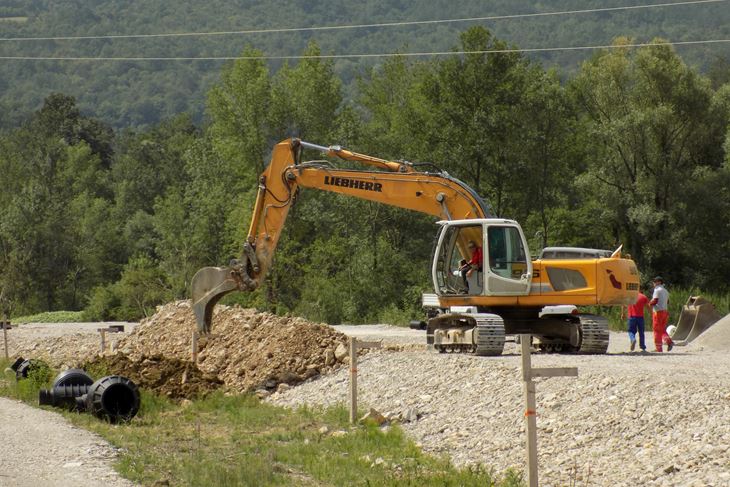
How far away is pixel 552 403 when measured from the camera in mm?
16312

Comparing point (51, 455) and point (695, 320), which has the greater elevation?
point (695, 320)

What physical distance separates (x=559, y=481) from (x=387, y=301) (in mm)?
A: 34144

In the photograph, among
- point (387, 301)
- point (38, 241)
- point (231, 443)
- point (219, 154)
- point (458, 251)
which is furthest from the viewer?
point (38, 241)

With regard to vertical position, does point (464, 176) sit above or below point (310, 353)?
above

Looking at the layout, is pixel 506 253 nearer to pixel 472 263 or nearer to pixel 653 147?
pixel 472 263

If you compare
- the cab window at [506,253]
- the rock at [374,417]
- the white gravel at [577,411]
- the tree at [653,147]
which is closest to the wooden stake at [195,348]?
the white gravel at [577,411]

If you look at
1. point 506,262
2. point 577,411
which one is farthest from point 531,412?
point 506,262

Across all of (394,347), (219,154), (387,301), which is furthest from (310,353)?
(219,154)

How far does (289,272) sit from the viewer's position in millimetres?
52312

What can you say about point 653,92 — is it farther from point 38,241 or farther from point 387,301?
point 38,241

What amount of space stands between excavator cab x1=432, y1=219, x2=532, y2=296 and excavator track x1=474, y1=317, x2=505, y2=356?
48.2 inches

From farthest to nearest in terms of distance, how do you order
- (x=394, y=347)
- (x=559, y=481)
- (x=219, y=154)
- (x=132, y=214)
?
(x=132, y=214) < (x=219, y=154) < (x=394, y=347) < (x=559, y=481)

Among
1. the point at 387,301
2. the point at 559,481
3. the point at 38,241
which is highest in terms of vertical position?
the point at 38,241

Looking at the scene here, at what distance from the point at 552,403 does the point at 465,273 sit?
736 centimetres
